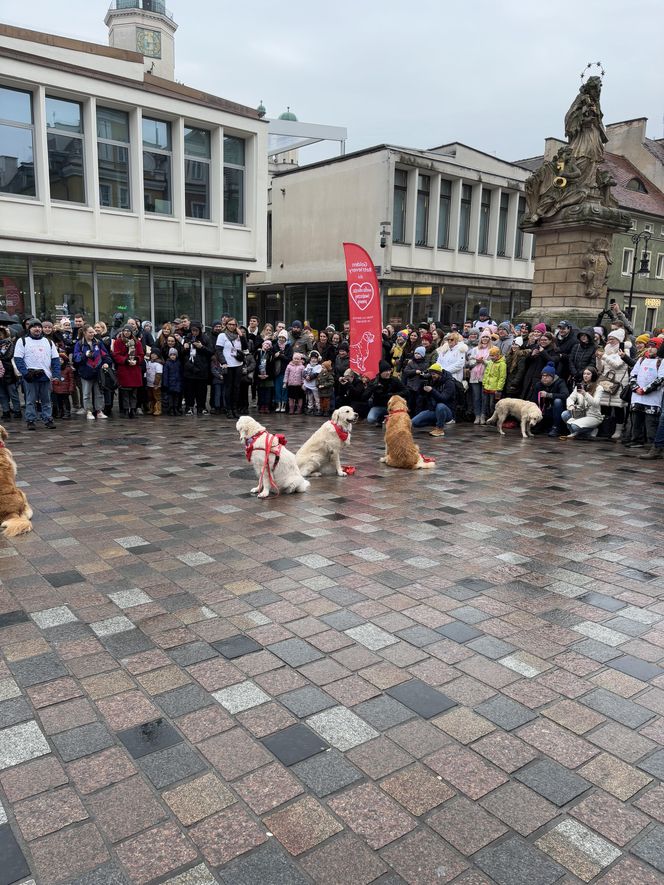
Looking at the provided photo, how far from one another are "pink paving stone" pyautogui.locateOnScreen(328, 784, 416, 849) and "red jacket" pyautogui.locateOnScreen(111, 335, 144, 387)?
12284mm

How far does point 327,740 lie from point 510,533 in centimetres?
382

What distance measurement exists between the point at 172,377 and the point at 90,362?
1.86 m

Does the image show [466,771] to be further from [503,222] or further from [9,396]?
[503,222]

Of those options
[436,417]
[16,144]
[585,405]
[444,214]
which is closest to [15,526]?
[436,417]

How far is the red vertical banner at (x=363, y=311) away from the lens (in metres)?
12.4

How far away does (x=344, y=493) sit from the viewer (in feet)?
26.2

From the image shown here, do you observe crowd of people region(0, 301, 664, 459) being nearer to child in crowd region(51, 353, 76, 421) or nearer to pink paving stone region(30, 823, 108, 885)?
child in crowd region(51, 353, 76, 421)

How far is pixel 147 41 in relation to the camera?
79.9 meters

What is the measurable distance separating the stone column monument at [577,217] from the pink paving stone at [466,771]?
1420cm

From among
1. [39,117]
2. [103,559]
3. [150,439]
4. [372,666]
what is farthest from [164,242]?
[372,666]

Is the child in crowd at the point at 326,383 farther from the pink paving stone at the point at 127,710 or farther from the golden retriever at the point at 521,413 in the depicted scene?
the pink paving stone at the point at 127,710

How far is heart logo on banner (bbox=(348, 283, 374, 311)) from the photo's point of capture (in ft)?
40.7

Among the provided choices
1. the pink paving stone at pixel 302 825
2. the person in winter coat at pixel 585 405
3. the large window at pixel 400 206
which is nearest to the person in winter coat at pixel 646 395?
the person in winter coat at pixel 585 405

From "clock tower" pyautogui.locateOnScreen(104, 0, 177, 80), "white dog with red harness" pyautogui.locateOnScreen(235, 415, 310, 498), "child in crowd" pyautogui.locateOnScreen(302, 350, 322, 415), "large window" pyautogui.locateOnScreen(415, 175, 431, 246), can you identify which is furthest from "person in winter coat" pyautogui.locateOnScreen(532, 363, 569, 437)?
"clock tower" pyautogui.locateOnScreen(104, 0, 177, 80)
